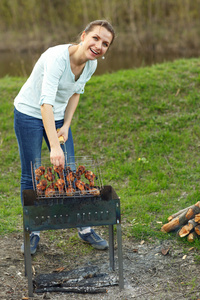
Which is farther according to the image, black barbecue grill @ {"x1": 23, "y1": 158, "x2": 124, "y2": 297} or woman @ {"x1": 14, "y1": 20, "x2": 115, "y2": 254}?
woman @ {"x1": 14, "y1": 20, "x2": 115, "y2": 254}

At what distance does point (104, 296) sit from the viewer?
10.5 feet

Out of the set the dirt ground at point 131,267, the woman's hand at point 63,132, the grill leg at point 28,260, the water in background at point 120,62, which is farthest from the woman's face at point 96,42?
the water in background at point 120,62

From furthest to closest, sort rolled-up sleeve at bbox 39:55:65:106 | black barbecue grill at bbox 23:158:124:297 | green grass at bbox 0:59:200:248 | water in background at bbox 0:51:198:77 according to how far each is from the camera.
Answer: water in background at bbox 0:51:198:77
green grass at bbox 0:59:200:248
rolled-up sleeve at bbox 39:55:65:106
black barbecue grill at bbox 23:158:124:297

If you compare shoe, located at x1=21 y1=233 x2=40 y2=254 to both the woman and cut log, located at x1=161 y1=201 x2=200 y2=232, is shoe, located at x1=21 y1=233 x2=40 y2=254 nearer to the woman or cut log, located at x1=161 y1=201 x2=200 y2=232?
the woman

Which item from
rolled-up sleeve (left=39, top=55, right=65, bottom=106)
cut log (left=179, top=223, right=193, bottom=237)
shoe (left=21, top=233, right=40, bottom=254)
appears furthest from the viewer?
cut log (left=179, top=223, right=193, bottom=237)

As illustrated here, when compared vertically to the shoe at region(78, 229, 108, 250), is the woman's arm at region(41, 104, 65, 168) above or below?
above

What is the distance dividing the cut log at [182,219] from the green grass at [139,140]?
0.29ft

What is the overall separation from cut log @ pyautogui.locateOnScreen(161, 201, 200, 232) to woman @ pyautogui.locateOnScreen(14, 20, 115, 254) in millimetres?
715

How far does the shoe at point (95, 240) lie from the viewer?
4.02 metres

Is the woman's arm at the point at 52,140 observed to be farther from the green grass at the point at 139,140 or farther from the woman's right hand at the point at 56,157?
the green grass at the point at 139,140

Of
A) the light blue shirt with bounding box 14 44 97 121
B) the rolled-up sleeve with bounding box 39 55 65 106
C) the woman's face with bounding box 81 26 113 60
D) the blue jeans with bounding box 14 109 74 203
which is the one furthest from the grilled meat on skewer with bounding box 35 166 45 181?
the woman's face with bounding box 81 26 113 60

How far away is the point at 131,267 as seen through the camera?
12.0 ft

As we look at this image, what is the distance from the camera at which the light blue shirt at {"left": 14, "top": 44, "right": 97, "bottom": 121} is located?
3.18 meters

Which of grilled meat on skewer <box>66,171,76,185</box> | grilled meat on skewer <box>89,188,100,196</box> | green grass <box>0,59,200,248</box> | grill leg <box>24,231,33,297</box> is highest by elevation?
grilled meat on skewer <box>66,171,76,185</box>
